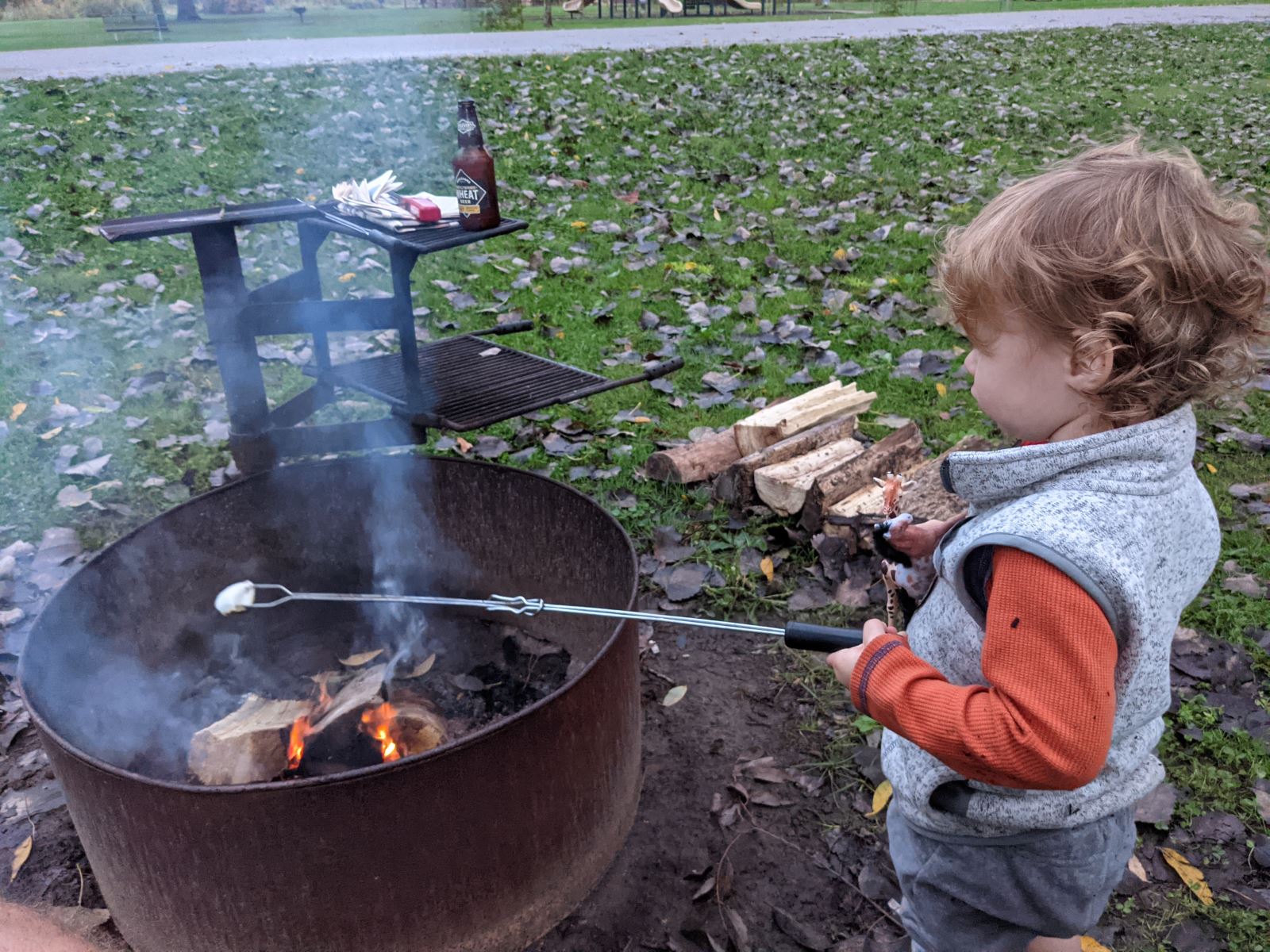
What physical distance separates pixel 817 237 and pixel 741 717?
4636 mm

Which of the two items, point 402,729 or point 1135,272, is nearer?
point 1135,272

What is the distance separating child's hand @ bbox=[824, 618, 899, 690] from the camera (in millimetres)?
1650

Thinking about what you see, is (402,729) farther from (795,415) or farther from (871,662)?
(795,415)

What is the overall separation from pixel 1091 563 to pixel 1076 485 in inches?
6.3

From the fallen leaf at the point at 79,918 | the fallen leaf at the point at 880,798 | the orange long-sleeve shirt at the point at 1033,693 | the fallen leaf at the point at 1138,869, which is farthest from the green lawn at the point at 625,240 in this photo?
the fallen leaf at the point at 79,918

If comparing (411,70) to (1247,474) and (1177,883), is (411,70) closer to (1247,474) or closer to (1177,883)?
(1247,474)

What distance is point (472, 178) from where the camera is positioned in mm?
2951

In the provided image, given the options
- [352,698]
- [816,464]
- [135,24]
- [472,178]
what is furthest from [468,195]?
[135,24]

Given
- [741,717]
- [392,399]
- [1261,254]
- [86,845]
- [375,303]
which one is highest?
[1261,254]

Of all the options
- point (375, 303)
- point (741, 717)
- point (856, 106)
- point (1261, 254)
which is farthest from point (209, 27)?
point (1261, 254)

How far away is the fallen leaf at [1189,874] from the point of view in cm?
253

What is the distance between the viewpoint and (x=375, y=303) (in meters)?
3.07

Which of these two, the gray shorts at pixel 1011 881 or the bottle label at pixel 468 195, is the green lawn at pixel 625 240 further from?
the bottle label at pixel 468 195

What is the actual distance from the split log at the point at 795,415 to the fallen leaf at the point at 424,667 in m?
1.66
